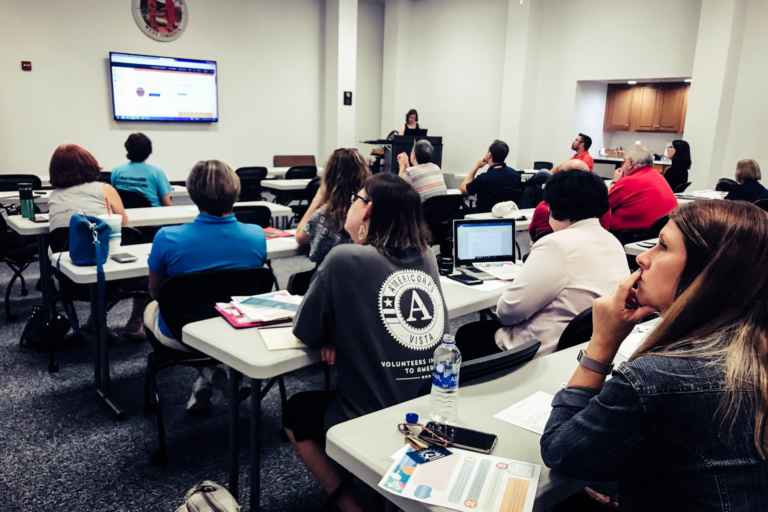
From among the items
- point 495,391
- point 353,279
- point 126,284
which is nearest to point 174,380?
point 126,284

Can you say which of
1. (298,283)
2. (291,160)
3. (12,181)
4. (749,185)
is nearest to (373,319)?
(298,283)

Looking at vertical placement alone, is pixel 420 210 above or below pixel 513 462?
above

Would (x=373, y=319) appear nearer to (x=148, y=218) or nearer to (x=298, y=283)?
(x=298, y=283)

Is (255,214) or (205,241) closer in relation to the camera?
(205,241)

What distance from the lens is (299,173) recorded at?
24.4 feet

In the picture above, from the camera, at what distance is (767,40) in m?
7.41

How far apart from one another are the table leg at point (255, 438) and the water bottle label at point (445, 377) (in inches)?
26.4

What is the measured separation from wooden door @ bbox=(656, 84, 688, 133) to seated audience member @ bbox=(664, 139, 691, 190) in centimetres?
216

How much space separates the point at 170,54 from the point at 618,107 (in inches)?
286

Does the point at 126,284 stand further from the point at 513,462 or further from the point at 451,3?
the point at 451,3

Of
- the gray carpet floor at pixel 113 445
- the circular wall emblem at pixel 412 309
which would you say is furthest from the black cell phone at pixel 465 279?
Result: the circular wall emblem at pixel 412 309

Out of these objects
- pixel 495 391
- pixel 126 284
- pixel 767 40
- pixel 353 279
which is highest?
pixel 767 40

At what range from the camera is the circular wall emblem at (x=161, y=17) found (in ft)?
25.6

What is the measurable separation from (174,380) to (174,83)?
606 cm
